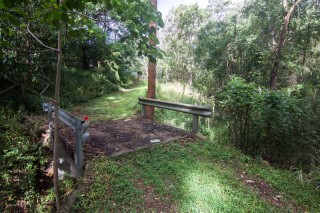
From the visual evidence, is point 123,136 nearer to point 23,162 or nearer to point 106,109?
point 23,162

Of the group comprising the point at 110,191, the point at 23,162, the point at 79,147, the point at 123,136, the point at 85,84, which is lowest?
the point at 23,162

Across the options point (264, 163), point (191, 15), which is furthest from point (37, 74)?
point (191, 15)

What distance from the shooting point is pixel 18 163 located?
4.16 meters

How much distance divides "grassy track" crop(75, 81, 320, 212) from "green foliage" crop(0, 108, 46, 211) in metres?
1.22

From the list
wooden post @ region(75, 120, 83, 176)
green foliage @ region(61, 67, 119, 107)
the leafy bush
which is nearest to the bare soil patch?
wooden post @ region(75, 120, 83, 176)

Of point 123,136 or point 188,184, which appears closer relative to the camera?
point 188,184

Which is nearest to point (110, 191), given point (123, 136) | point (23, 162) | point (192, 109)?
point (123, 136)

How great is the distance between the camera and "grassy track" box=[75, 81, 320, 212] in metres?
2.74

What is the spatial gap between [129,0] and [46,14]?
71 centimetres

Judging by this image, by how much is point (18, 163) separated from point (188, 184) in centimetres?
342

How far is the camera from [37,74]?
24.7ft

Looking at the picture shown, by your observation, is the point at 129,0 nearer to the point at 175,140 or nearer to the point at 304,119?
the point at 175,140

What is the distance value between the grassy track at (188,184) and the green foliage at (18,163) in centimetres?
122

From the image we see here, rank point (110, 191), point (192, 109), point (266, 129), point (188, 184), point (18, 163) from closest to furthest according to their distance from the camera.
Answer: point (110, 191) → point (188, 184) → point (18, 163) → point (266, 129) → point (192, 109)
